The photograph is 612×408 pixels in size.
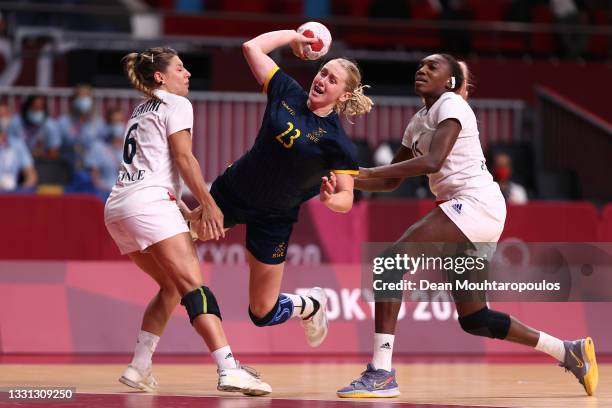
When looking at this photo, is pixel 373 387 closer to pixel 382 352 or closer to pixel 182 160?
pixel 382 352

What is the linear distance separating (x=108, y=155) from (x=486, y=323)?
926cm

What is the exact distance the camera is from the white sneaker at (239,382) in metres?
7.32

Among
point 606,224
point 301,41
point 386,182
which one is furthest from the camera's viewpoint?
point 606,224

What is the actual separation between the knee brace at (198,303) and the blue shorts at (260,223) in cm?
79

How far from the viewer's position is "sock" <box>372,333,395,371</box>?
7828mm

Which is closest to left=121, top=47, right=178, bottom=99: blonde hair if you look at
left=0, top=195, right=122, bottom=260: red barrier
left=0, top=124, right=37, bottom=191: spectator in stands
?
left=0, top=195, right=122, bottom=260: red barrier

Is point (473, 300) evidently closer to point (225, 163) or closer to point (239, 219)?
point (239, 219)

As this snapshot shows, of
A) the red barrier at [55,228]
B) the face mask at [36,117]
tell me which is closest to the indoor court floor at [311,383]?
the red barrier at [55,228]

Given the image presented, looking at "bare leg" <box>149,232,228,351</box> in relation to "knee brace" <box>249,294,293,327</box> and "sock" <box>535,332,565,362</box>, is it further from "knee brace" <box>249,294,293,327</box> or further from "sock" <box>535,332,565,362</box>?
"sock" <box>535,332,565,362</box>

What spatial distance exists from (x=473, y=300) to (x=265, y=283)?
56.6 inches

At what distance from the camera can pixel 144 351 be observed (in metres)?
7.97

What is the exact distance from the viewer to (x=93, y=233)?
13367 mm

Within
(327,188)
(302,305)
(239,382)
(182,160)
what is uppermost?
(182,160)

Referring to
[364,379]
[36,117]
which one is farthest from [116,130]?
[364,379]
